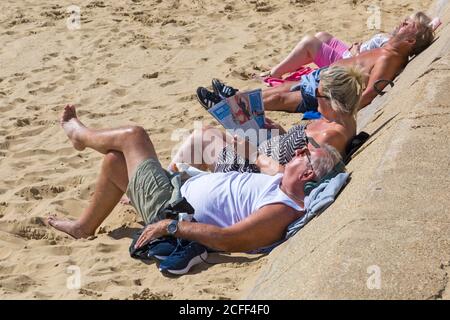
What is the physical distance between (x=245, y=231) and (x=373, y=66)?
8.57ft

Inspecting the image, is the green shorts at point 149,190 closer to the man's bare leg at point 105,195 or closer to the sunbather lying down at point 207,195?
the sunbather lying down at point 207,195

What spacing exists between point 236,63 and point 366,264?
4.85 meters

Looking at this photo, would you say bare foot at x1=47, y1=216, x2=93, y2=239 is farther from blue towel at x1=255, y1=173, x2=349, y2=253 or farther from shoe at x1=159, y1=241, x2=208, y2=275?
blue towel at x1=255, y1=173, x2=349, y2=253

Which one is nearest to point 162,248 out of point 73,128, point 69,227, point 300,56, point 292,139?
point 69,227

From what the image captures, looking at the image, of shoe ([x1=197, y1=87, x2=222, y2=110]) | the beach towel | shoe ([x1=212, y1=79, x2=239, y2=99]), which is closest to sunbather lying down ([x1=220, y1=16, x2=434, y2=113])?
the beach towel

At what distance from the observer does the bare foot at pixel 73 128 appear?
5199 mm

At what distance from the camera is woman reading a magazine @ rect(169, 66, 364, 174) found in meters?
4.97

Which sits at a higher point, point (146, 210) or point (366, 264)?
point (366, 264)

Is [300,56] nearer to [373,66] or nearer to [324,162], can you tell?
[373,66]

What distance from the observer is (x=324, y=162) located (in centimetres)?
439

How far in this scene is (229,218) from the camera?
443 cm

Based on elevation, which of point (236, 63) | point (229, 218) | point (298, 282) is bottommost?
point (236, 63)
